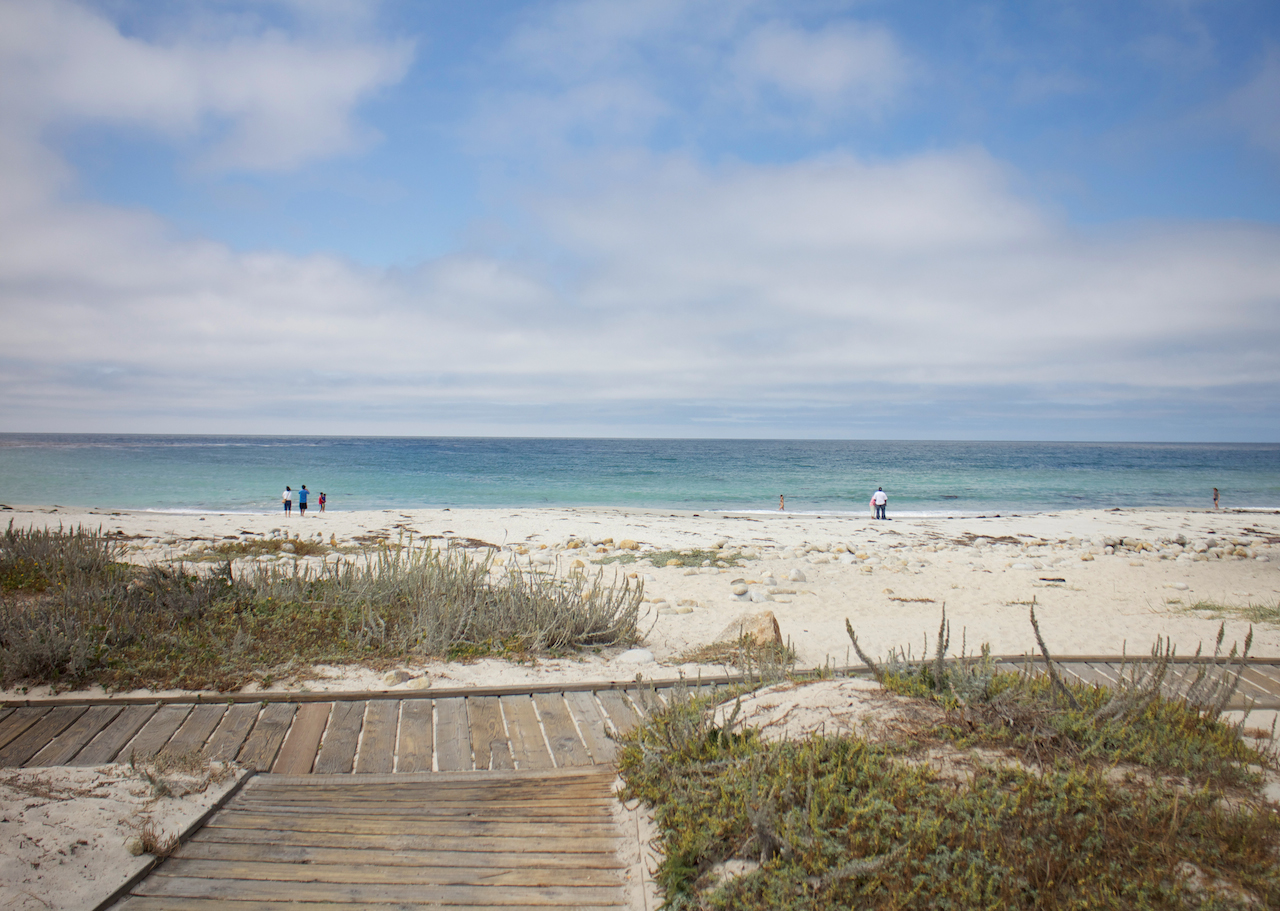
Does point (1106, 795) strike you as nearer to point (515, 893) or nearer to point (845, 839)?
point (845, 839)

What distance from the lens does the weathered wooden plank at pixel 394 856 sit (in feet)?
10.0

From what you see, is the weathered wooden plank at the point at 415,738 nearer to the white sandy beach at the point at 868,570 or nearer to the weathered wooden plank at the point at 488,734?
the weathered wooden plank at the point at 488,734

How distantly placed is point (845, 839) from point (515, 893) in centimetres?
145

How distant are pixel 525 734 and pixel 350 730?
3.93 feet

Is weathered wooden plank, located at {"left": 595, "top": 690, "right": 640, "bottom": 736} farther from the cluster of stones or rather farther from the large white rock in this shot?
the cluster of stones

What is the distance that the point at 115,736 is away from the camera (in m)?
4.31

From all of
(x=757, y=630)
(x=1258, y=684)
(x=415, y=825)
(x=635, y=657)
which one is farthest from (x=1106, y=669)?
(x=415, y=825)

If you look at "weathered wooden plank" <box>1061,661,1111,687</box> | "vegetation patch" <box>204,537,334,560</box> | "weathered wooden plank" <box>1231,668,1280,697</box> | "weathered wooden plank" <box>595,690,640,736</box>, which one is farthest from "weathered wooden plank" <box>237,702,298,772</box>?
"vegetation patch" <box>204,537,334,560</box>

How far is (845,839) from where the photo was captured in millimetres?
2906

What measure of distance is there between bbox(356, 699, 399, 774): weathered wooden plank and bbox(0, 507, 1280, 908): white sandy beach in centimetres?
55

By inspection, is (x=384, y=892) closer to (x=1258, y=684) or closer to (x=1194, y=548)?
(x=1258, y=684)

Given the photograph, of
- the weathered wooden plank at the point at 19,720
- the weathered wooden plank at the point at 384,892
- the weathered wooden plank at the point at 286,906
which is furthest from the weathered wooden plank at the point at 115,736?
the weathered wooden plank at the point at 286,906

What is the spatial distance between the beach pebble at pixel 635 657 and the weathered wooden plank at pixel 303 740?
111 inches

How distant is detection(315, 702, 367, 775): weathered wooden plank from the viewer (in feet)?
13.4
